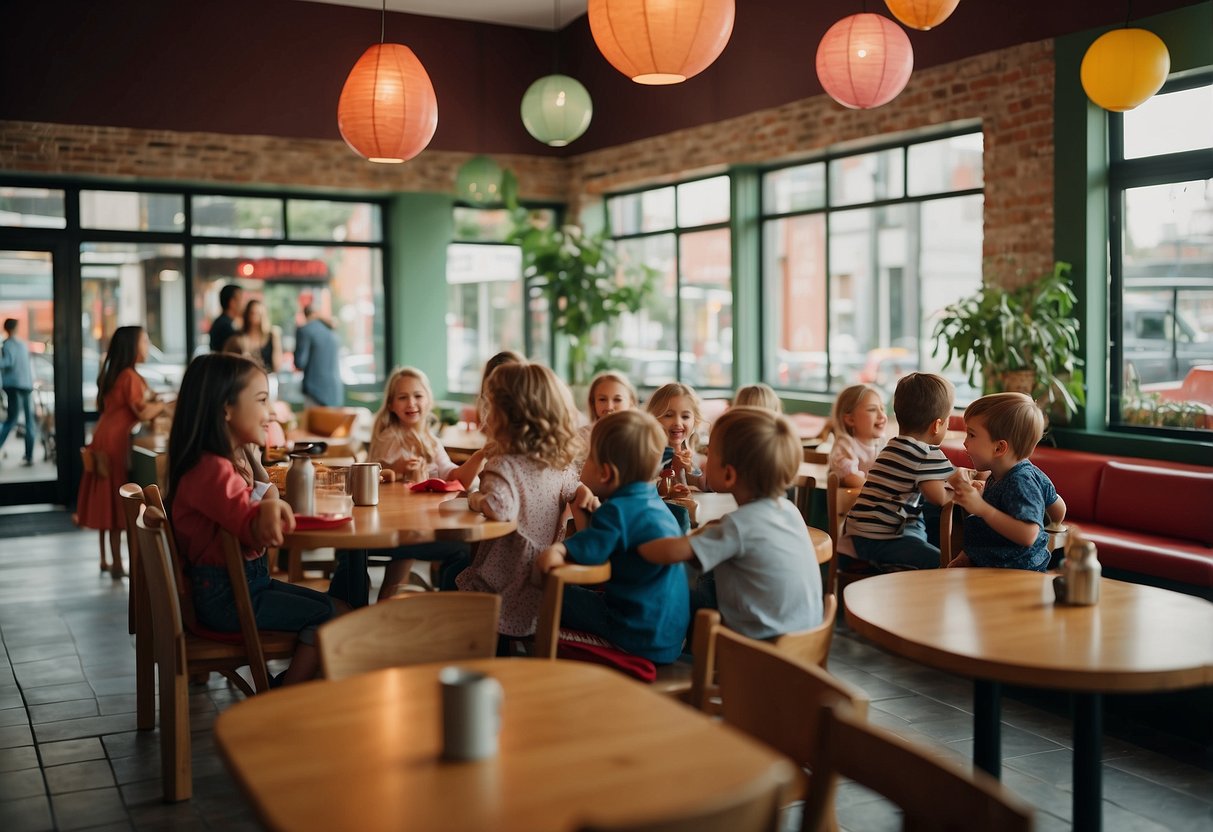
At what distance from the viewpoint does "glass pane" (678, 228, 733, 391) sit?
32.1 feet

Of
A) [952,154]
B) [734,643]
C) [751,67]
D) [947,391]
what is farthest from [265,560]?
[751,67]

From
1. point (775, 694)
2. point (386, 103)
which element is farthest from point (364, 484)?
point (775, 694)

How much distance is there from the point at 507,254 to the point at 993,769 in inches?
358

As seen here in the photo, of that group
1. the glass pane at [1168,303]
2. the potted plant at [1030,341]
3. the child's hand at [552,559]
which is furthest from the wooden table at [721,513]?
the glass pane at [1168,303]

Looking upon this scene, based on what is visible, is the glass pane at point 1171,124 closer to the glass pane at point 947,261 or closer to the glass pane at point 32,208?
the glass pane at point 947,261

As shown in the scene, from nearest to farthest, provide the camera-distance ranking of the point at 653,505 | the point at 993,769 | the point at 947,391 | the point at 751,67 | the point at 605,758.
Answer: the point at 605,758
the point at 993,769
the point at 653,505
the point at 947,391
the point at 751,67

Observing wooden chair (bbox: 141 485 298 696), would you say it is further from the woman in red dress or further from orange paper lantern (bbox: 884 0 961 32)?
the woman in red dress

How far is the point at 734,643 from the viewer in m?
2.21

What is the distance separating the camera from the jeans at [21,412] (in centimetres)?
954

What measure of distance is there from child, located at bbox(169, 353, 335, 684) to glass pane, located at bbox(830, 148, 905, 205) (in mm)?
5641

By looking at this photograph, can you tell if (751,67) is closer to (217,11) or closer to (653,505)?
(217,11)

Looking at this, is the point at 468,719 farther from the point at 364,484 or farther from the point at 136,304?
the point at 136,304

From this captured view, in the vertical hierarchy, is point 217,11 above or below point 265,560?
above

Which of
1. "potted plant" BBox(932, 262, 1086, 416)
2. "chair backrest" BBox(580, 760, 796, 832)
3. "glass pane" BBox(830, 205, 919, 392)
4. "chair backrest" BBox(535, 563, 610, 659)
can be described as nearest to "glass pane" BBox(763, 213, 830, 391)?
"glass pane" BBox(830, 205, 919, 392)
